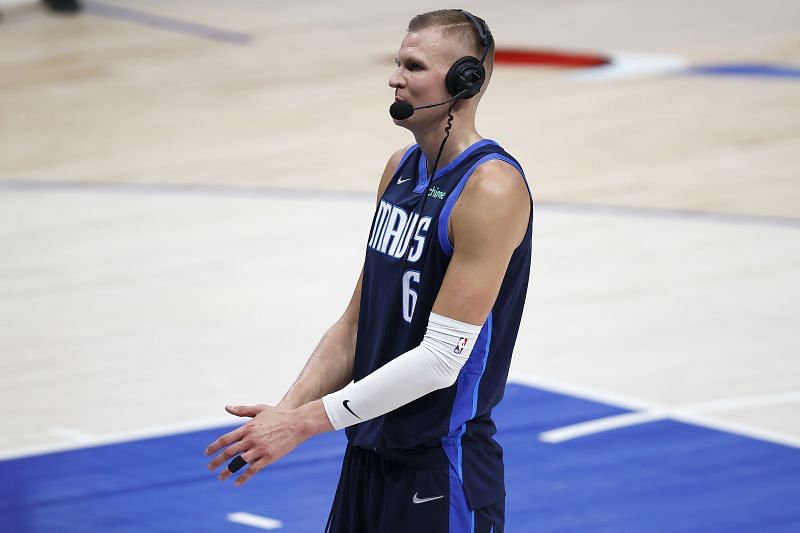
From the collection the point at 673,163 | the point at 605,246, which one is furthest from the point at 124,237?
the point at 673,163

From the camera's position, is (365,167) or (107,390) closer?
(107,390)

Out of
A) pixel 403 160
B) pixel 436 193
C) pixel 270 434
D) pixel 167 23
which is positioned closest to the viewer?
pixel 270 434

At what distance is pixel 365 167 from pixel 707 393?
14.3ft

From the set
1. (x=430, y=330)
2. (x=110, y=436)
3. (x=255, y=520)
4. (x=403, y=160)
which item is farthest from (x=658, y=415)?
(x=430, y=330)

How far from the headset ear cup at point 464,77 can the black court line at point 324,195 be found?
18.2ft

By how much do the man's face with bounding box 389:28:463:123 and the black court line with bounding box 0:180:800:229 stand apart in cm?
556

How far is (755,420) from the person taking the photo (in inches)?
215

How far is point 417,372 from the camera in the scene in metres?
2.74

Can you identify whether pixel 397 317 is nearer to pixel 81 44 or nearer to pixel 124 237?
pixel 124 237

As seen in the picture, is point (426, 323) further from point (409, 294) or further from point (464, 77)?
point (464, 77)

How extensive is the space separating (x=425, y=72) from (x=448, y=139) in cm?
17

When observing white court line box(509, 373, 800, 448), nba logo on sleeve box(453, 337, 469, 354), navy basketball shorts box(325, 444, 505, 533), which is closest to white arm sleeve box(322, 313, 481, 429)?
nba logo on sleeve box(453, 337, 469, 354)

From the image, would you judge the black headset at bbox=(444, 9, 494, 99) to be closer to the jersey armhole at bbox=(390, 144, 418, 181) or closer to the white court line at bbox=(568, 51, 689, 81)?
the jersey armhole at bbox=(390, 144, 418, 181)

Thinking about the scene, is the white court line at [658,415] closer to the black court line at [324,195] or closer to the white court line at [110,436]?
the white court line at [110,436]
